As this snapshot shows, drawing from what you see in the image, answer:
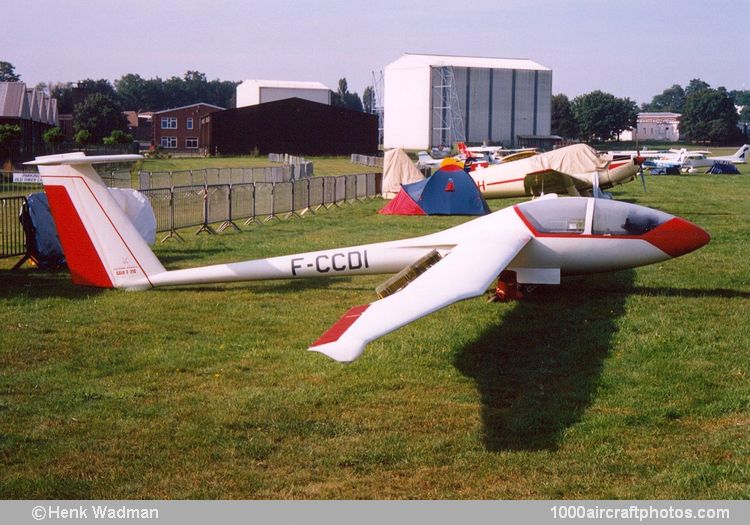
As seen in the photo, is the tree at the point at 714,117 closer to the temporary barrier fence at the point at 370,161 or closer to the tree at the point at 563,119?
the tree at the point at 563,119

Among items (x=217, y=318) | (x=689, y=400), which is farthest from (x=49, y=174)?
(x=689, y=400)

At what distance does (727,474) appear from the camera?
6.37 meters

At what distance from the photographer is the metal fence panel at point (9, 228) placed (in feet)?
53.6

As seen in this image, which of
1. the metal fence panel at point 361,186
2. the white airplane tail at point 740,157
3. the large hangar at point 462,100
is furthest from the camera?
Answer: the large hangar at point 462,100

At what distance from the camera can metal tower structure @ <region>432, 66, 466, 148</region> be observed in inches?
4277

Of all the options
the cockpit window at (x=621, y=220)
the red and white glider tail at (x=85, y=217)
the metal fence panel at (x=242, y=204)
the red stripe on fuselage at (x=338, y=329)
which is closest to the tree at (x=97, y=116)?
the metal fence panel at (x=242, y=204)

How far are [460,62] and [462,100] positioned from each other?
5.63 meters

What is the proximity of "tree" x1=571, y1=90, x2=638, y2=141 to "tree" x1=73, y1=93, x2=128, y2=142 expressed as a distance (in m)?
80.6

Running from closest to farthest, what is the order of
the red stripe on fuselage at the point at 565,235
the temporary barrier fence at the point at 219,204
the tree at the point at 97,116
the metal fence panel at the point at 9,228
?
1. the red stripe on fuselage at the point at 565,235
2. the metal fence panel at the point at 9,228
3. the temporary barrier fence at the point at 219,204
4. the tree at the point at 97,116

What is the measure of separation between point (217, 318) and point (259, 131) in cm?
8106

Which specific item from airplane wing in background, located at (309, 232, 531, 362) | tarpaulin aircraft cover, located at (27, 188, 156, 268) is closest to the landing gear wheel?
airplane wing in background, located at (309, 232, 531, 362)

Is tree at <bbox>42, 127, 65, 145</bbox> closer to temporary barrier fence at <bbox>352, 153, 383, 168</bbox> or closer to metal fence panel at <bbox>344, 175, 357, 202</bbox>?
temporary barrier fence at <bbox>352, 153, 383, 168</bbox>

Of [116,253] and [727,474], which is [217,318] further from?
[727,474]

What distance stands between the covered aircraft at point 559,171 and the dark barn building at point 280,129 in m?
61.5
